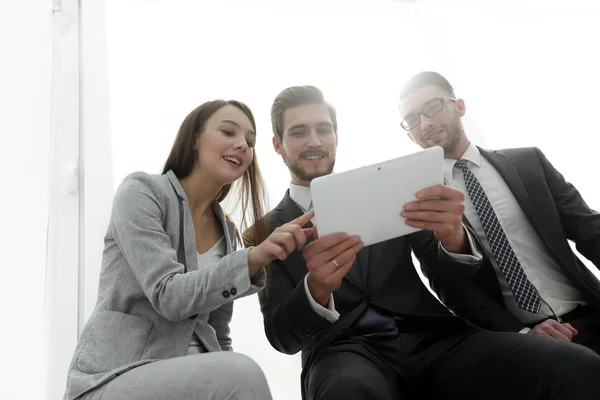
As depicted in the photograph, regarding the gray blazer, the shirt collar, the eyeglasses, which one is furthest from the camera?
the eyeglasses

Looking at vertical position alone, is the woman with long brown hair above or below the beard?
below

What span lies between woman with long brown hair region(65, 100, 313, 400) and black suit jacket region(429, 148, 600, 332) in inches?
24.6

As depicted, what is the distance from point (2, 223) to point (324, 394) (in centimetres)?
139

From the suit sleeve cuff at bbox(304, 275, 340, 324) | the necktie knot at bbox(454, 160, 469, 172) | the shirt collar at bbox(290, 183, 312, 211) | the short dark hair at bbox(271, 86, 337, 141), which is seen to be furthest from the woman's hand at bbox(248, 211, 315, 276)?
the necktie knot at bbox(454, 160, 469, 172)

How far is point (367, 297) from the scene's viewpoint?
1327 mm

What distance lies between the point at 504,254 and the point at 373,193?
668mm

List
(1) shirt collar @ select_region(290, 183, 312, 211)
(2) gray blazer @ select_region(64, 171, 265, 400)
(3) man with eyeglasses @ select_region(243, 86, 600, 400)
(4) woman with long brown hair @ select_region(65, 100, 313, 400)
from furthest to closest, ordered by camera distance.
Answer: (1) shirt collar @ select_region(290, 183, 312, 211) → (3) man with eyeglasses @ select_region(243, 86, 600, 400) → (2) gray blazer @ select_region(64, 171, 265, 400) → (4) woman with long brown hair @ select_region(65, 100, 313, 400)

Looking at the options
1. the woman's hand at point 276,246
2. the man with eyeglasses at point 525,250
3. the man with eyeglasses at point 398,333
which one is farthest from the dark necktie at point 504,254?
the woman's hand at point 276,246

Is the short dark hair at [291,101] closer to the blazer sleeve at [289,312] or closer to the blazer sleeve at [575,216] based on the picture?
the blazer sleeve at [289,312]

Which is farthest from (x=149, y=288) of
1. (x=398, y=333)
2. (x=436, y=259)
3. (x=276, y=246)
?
(x=436, y=259)

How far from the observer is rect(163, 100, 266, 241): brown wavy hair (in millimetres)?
1412

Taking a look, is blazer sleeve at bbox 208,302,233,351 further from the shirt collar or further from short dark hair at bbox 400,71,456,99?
short dark hair at bbox 400,71,456,99

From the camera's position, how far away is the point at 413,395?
1.22m

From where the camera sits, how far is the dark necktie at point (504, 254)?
1486mm
